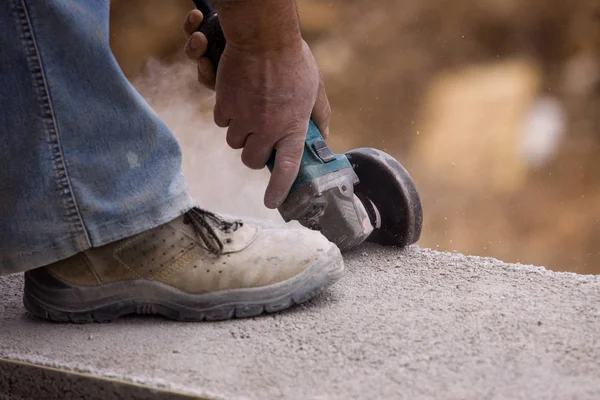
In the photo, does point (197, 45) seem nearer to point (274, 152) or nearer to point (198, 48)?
point (198, 48)

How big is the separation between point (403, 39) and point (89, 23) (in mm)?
2055

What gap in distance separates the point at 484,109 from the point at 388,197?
149cm

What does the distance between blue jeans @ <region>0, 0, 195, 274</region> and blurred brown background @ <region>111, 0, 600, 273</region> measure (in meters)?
1.86

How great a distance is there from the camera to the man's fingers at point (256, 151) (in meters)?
1.38

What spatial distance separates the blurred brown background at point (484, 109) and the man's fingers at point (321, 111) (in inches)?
53.7

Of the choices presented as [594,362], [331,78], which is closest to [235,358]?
[594,362]

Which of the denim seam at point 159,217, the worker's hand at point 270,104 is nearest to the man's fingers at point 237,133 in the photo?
the worker's hand at point 270,104

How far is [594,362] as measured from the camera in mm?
940

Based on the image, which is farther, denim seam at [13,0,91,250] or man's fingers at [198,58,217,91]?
man's fingers at [198,58,217,91]

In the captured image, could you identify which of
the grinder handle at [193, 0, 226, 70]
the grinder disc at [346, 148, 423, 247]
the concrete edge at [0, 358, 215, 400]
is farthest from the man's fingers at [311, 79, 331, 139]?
the concrete edge at [0, 358, 215, 400]

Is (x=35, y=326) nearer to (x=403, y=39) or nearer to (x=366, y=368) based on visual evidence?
(x=366, y=368)

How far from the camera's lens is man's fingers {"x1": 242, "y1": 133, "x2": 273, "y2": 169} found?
138cm

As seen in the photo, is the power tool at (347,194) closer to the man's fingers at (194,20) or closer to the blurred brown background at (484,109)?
the man's fingers at (194,20)

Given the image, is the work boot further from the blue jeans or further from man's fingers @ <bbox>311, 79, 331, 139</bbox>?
man's fingers @ <bbox>311, 79, 331, 139</bbox>
